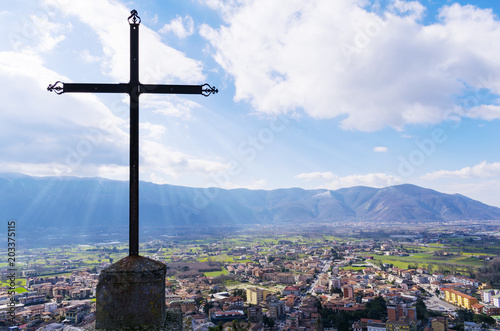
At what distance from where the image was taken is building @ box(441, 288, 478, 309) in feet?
104

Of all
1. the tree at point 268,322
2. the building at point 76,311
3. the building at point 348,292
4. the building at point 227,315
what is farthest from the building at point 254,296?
the building at point 76,311

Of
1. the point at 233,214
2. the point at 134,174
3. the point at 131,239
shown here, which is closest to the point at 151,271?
the point at 131,239

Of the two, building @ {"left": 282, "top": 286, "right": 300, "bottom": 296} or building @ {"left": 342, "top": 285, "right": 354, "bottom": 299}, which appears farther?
building @ {"left": 282, "top": 286, "right": 300, "bottom": 296}

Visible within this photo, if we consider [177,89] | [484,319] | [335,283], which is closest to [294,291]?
[335,283]

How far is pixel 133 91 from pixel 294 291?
38.3m

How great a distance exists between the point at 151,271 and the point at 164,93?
54.4 inches

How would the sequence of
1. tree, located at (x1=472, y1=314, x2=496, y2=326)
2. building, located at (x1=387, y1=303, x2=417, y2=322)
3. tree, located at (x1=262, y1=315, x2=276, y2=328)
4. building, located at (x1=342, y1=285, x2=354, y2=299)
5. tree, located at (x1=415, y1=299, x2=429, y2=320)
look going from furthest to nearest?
building, located at (x1=342, y1=285, x2=354, y2=299) < tree, located at (x1=415, y1=299, x2=429, y2=320) < building, located at (x1=387, y1=303, x2=417, y2=322) < tree, located at (x1=472, y1=314, x2=496, y2=326) < tree, located at (x1=262, y1=315, x2=276, y2=328)

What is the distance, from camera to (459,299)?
3347cm

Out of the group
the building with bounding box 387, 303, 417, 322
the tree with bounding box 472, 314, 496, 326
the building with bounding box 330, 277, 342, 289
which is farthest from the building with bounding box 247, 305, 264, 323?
the tree with bounding box 472, 314, 496, 326

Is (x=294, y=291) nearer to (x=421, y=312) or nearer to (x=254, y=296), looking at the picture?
(x=254, y=296)

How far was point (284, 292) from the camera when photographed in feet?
120

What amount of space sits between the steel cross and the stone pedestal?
27 cm

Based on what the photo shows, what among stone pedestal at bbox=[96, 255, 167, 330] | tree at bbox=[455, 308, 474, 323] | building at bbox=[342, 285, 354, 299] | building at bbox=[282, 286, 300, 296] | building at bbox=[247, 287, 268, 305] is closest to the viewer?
stone pedestal at bbox=[96, 255, 167, 330]

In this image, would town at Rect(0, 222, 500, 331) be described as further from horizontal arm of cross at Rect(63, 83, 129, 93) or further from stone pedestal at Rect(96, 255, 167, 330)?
horizontal arm of cross at Rect(63, 83, 129, 93)
